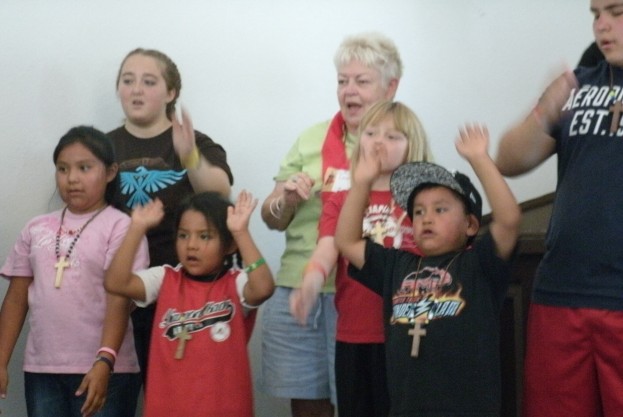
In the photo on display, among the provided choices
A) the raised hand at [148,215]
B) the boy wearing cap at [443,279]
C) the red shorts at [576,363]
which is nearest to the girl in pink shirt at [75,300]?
the raised hand at [148,215]

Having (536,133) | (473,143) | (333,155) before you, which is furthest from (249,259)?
(536,133)

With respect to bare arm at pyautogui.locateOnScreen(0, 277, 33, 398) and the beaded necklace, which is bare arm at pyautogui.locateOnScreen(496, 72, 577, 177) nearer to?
the beaded necklace

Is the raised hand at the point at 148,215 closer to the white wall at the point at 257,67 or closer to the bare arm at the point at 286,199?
the bare arm at the point at 286,199

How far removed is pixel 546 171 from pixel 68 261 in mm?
1648

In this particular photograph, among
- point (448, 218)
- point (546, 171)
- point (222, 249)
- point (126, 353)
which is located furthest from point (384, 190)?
point (546, 171)

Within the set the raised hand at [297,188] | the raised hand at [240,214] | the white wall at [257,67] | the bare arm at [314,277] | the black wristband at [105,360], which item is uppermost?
the white wall at [257,67]

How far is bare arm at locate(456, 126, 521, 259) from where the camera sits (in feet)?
6.80

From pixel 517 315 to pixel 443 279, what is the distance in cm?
53

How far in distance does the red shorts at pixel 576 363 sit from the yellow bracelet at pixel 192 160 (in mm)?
1029

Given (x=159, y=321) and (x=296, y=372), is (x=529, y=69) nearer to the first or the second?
(x=296, y=372)

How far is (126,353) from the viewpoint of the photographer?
2.64 meters

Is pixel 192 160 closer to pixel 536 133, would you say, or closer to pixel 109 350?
pixel 109 350

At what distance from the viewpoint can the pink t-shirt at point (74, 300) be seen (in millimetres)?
2609

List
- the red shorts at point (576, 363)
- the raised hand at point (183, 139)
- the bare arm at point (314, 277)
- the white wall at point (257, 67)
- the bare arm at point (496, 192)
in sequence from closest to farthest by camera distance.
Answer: the red shorts at point (576, 363), the bare arm at point (496, 192), the bare arm at point (314, 277), the raised hand at point (183, 139), the white wall at point (257, 67)
